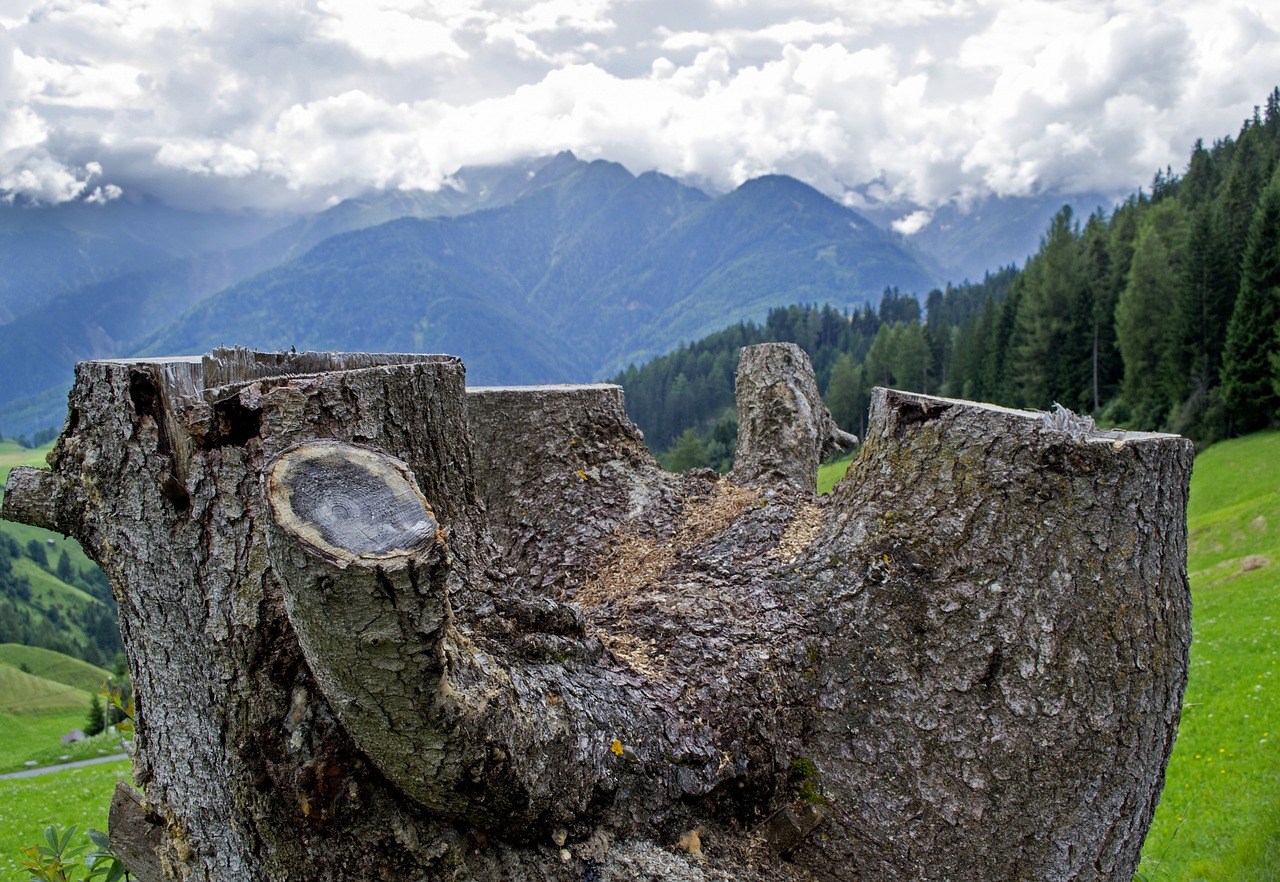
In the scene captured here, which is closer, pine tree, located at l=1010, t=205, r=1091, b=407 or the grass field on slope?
the grass field on slope

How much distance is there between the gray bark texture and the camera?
2.41 m

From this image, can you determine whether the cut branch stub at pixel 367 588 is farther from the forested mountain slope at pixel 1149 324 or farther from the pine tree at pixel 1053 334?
the pine tree at pixel 1053 334

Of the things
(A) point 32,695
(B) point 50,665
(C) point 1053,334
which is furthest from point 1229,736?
(B) point 50,665

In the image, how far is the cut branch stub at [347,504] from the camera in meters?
2.04

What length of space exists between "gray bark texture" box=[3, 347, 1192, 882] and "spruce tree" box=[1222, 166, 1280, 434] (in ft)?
185

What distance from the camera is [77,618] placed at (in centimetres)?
13675

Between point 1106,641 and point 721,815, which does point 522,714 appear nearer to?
point 721,815

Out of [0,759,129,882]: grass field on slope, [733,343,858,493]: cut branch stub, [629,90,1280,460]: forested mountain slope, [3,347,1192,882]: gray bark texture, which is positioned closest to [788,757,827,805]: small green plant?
[3,347,1192,882]: gray bark texture

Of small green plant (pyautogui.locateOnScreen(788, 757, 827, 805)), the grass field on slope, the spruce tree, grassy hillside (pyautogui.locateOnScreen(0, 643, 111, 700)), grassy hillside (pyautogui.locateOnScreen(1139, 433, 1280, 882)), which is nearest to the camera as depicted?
small green plant (pyautogui.locateOnScreen(788, 757, 827, 805))

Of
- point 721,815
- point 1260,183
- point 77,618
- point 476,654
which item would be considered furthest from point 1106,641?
point 77,618

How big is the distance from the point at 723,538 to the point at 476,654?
101 inches

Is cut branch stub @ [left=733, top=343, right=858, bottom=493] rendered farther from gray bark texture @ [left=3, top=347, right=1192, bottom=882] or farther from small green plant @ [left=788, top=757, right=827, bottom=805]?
small green plant @ [left=788, top=757, right=827, bottom=805]

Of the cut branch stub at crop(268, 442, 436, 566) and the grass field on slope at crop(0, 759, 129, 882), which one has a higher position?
the cut branch stub at crop(268, 442, 436, 566)

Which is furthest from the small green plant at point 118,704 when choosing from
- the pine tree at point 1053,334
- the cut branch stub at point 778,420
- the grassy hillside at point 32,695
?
the grassy hillside at point 32,695
